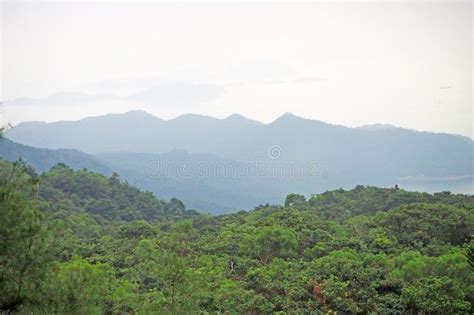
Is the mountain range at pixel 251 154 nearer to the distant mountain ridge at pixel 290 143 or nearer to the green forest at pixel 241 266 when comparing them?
the distant mountain ridge at pixel 290 143

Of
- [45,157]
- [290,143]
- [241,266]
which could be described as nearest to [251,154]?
[290,143]

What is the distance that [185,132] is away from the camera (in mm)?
186750

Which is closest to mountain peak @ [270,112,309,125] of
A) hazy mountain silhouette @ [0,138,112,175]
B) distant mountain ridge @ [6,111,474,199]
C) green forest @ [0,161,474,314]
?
distant mountain ridge @ [6,111,474,199]

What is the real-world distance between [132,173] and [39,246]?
110 metres

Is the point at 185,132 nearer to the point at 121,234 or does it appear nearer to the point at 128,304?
the point at 121,234

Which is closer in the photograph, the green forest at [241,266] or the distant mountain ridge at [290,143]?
the green forest at [241,266]

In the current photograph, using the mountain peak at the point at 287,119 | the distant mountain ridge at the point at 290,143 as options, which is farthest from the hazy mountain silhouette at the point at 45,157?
the mountain peak at the point at 287,119

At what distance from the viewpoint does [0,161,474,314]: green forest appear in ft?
21.9

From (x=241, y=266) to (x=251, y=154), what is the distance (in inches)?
5663

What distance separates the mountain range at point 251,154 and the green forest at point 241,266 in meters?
75.9

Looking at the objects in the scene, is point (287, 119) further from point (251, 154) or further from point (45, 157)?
point (45, 157)

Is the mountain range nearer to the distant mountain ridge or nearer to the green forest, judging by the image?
the distant mountain ridge

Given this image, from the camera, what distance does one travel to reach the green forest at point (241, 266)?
21.9ft

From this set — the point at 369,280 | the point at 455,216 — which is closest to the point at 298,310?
the point at 369,280
